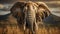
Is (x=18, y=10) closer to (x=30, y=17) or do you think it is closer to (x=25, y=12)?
(x=25, y=12)

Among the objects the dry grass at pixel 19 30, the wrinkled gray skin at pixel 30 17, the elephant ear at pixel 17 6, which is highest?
the elephant ear at pixel 17 6

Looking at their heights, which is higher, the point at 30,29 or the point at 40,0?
the point at 40,0

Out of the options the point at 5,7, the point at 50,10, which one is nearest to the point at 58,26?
the point at 50,10

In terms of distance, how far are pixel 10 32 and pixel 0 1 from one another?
55cm

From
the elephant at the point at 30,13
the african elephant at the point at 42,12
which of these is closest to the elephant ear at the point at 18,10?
the elephant at the point at 30,13

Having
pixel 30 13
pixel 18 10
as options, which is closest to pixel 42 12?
Answer: pixel 30 13

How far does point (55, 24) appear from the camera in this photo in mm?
2352

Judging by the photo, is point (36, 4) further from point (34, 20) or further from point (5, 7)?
point (5, 7)

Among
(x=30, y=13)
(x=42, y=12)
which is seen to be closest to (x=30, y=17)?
(x=30, y=13)

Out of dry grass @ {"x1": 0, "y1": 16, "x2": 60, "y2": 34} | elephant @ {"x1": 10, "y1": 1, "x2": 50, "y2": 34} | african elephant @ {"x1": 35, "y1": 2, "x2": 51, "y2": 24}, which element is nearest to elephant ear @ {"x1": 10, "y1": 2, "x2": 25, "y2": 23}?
elephant @ {"x1": 10, "y1": 1, "x2": 50, "y2": 34}

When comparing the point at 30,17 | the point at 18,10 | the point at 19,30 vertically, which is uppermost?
the point at 18,10

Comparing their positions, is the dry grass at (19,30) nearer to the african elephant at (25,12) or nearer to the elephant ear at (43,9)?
the african elephant at (25,12)

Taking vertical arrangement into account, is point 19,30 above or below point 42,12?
below

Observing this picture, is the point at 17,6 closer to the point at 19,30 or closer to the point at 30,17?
the point at 30,17
